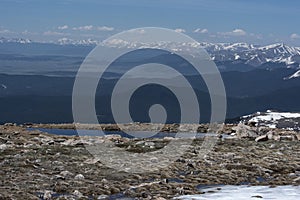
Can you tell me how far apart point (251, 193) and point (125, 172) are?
8897 millimetres

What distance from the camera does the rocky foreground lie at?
24.3m

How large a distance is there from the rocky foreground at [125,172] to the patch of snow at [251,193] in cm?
111

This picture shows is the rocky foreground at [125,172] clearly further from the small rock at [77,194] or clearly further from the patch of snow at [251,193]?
the patch of snow at [251,193]

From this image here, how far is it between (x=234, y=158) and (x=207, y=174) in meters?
7.42

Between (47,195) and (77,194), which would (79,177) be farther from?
(47,195)

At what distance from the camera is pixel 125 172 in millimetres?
30031

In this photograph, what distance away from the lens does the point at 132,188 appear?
2539 centimetres

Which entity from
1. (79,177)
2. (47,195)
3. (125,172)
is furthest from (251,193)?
(47,195)

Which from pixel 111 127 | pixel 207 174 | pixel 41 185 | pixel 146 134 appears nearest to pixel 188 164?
pixel 207 174

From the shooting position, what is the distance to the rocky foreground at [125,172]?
79.6 ft

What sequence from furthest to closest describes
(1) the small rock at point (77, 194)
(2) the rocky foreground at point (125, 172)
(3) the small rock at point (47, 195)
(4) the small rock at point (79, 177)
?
1. (4) the small rock at point (79, 177)
2. (2) the rocky foreground at point (125, 172)
3. (1) the small rock at point (77, 194)
4. (3) the small rock at point (47, 195)

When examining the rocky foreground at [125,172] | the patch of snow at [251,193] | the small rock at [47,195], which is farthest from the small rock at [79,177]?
the patch of snow at [251,193]

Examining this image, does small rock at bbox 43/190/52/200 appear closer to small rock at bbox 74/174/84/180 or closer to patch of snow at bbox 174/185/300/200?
small rock at bbox 74/174/84/180

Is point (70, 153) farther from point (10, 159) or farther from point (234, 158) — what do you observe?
point (234, 158)
